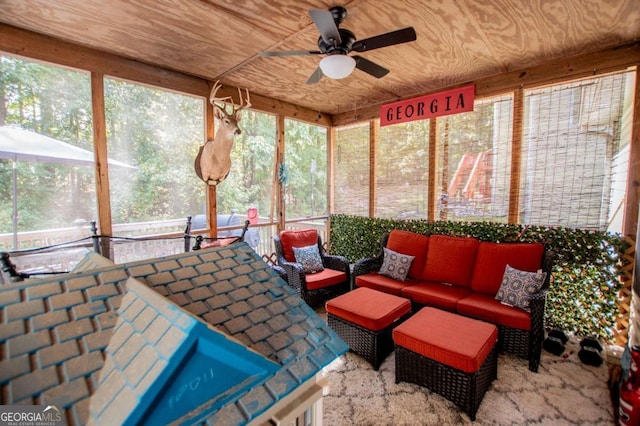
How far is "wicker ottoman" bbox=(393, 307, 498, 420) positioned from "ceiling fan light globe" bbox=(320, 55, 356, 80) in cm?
207

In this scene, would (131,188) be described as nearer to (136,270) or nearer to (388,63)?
(136,270)

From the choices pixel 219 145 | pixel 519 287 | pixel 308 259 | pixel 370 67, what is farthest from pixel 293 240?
pixel 519 287

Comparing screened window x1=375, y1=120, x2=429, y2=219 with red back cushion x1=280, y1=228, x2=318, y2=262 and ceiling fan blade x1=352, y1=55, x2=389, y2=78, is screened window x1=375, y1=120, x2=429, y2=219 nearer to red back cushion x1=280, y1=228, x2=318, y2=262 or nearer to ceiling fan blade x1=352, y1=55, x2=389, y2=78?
red back cushion x1=280, y1=228, x2=318, y2=262

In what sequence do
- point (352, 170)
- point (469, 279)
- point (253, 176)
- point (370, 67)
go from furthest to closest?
point (352, 170) → point (253, 176) → point (469, 279) → point (370, 67)

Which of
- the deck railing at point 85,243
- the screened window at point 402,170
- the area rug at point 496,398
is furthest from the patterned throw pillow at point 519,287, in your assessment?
the deck railing at point 85,243

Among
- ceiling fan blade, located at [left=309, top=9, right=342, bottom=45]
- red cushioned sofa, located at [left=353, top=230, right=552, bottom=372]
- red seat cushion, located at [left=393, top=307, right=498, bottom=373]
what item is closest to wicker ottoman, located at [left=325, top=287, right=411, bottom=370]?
red seat cushion, located at [left=393, top=307, right=498, bottom=373]

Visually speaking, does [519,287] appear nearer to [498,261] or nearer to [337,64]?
[498,261]

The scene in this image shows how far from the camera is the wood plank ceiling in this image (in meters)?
2.21

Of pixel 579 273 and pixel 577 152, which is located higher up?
pixel 577 152

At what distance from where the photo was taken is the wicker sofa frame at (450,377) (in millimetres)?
1985

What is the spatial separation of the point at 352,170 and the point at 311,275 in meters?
2.20

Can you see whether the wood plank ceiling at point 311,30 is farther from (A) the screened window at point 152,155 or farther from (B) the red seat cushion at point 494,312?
(B) the red seat cushion at point 494,312

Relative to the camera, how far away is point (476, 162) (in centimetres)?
375

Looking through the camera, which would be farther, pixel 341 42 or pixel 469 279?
pixel 469 279
